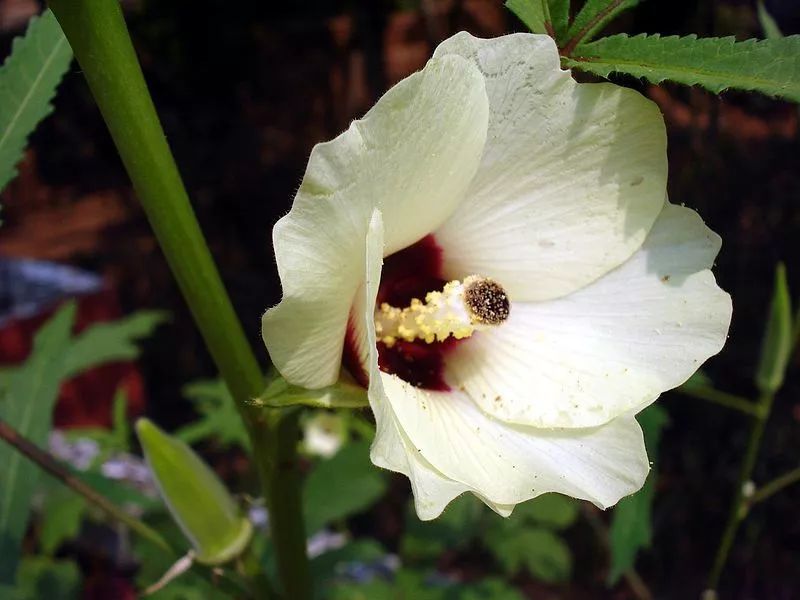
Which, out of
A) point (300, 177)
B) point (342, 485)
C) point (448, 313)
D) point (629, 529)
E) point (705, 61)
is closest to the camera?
point (705, 61)

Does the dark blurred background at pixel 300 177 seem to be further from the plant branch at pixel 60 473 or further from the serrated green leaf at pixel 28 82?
the plant branch at pixel 60 473

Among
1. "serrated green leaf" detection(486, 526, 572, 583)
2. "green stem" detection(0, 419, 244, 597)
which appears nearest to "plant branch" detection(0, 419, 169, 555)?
"green stem" detection(0, 419, 244, 597)

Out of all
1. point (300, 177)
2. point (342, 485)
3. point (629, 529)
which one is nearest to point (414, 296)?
point (629, 529)

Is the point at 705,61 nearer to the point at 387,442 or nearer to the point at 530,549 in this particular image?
the point at 387,442

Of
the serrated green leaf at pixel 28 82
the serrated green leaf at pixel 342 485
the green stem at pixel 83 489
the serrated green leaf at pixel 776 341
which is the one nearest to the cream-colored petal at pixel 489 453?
the green stem at pixel 83 489

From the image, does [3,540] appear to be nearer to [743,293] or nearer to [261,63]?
[743,293]

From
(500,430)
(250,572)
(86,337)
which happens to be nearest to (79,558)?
(86,337)
